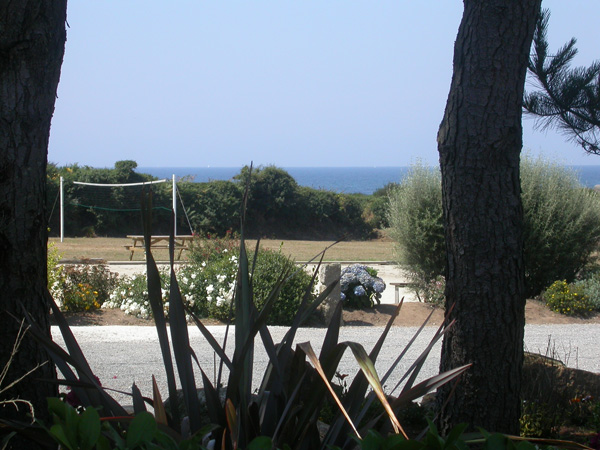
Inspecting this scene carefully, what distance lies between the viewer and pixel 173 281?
1.85m

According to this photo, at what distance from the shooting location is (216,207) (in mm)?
23750

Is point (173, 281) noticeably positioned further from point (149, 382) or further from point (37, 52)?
point (149, 382)

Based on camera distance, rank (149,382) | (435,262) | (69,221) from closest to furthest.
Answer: (149,382) → (435,262) → (69,221)

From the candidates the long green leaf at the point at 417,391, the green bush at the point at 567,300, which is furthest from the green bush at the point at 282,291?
the long green leaf at the point at 417,391

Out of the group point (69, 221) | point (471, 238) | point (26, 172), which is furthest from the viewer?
point (69, 221)

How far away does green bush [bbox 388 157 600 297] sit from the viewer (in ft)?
34.0

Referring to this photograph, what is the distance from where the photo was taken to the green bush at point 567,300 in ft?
30.7

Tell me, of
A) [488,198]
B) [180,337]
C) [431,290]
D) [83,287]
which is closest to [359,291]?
[431,290]

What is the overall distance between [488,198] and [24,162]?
6.25 feet

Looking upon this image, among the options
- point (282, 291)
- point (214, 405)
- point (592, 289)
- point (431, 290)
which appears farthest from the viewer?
point (431, 290)

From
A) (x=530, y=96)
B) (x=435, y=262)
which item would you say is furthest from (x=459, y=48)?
(x=435, y=262)

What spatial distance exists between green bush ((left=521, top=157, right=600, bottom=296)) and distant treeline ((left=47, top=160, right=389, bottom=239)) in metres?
12.0

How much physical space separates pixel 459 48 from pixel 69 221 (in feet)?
71.0

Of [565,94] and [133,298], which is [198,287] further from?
[565,94]
